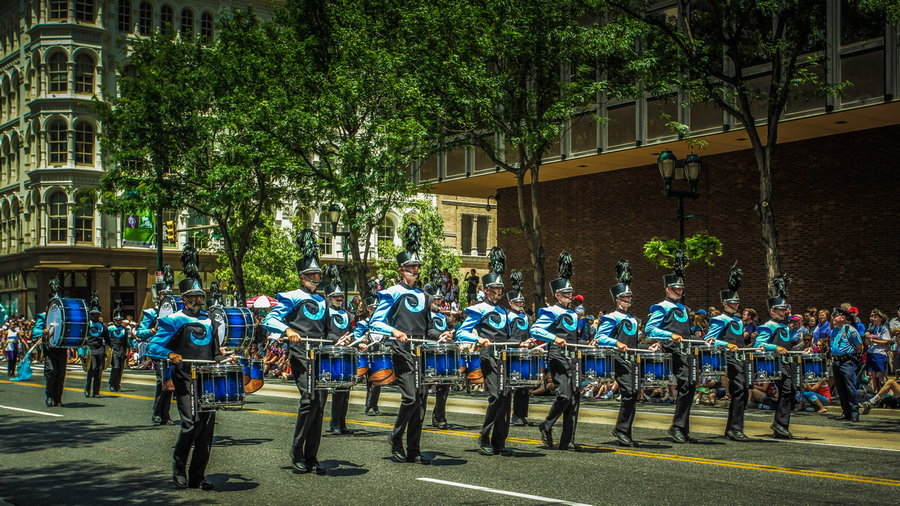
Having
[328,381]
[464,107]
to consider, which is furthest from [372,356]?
[464,107]

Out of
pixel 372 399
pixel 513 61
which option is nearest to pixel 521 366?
pixel 372 399

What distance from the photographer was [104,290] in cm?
5772

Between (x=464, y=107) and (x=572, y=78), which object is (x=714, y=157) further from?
(x=464, y=107)

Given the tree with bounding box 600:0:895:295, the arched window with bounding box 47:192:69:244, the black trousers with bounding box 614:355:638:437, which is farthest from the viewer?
the arched window with bounding box 47:192:69:244

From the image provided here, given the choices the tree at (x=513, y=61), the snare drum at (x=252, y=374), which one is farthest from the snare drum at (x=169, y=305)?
the tree at (x=513, y=61)

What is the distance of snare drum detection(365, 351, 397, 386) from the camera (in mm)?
12148

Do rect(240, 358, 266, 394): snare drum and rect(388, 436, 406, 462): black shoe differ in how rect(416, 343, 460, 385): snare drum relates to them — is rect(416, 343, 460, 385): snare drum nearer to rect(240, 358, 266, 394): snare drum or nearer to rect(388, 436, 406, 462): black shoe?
rect(388, 436, 406, 462): black shoe

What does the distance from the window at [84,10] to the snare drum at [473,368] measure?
5064 centimetres

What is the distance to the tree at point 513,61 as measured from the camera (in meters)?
22.0

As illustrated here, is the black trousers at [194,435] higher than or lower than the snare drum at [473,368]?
lower

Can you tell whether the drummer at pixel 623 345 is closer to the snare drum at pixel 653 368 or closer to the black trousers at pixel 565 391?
the snare drum at pixel 653 368

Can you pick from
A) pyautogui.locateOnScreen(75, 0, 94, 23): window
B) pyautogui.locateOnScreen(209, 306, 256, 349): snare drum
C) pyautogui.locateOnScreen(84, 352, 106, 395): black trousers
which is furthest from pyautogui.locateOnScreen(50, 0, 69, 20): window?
pyautogui.locateOnScreen(209, 306, 256, 349): snare drum

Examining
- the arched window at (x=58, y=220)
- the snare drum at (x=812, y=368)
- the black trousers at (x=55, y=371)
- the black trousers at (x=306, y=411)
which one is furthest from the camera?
the arched window at (x=58, y=220)

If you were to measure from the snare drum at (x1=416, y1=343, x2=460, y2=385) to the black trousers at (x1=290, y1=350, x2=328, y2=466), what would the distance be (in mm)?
1417
